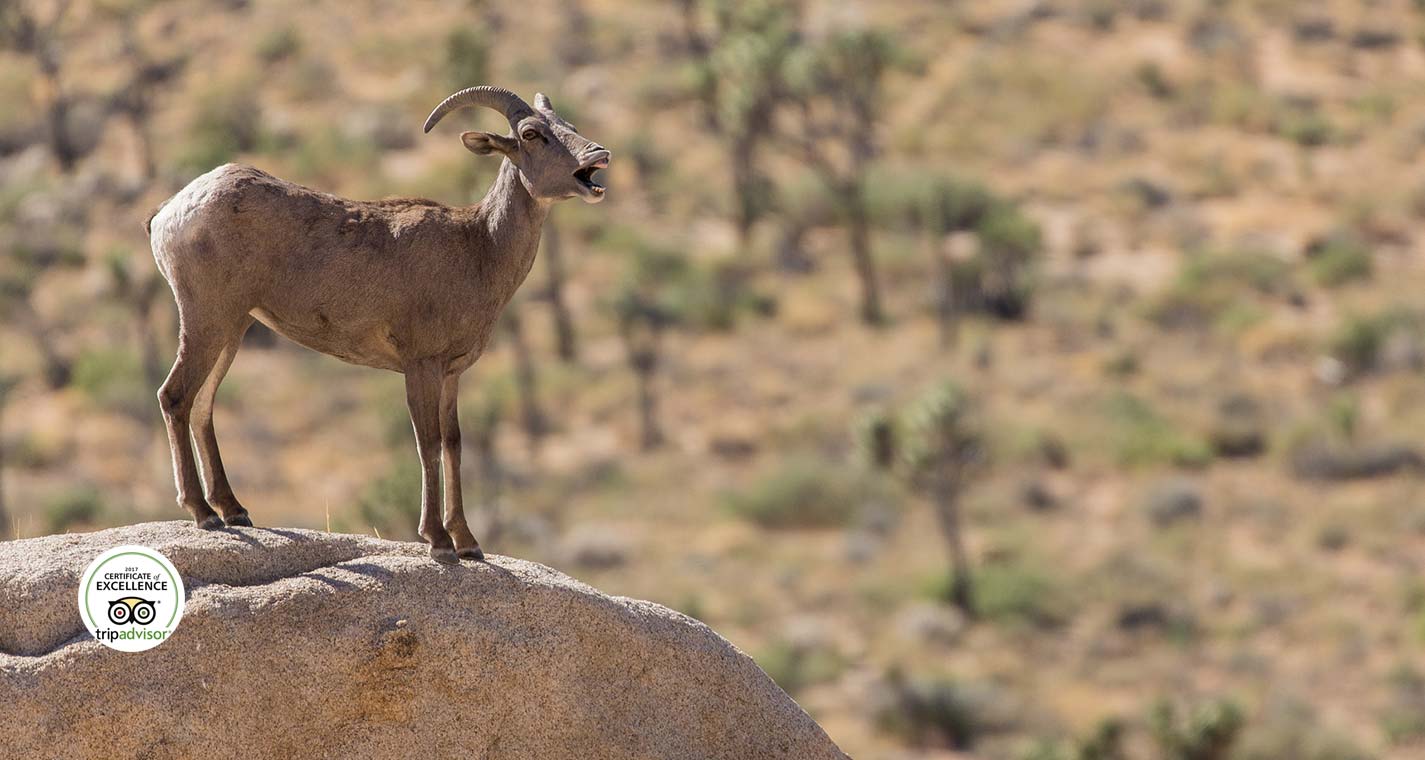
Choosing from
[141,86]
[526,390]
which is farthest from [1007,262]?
[141,86]

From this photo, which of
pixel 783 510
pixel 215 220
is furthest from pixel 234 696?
pixel 783 510

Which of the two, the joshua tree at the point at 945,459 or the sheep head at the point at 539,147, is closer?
the sheep head at the point at 539,147

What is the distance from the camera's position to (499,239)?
29.1 feet

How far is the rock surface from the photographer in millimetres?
7965

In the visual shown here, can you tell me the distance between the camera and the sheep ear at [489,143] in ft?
28.2

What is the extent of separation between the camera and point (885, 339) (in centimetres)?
4838

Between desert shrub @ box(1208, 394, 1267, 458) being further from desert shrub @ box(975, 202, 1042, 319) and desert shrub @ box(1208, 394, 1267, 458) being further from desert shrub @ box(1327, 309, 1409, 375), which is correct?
desert shrub @ box(975, 202, 1042, 319)

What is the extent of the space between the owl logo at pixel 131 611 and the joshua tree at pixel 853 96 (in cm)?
4181

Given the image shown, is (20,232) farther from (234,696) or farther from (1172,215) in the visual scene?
(234,696)

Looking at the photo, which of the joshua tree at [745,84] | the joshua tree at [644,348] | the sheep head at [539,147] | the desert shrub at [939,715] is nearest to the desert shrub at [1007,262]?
the joshua tree at [745,84]

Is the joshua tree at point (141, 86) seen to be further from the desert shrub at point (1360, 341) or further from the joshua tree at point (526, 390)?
the desert shrub at point (1360, 341)

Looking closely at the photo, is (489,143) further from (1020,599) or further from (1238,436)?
(1238,436)

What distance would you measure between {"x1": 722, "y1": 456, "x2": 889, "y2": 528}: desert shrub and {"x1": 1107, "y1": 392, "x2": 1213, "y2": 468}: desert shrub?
17.3 feet

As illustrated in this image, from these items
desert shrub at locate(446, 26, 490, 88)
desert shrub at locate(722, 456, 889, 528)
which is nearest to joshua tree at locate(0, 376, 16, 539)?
desert shrub at locate(446, 26, 490, 88)
